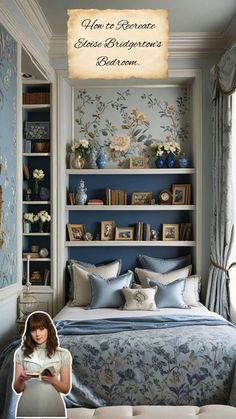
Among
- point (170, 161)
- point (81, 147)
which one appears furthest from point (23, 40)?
point (170, 161)

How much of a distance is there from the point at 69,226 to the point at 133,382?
2352mm

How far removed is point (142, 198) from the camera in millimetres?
5195

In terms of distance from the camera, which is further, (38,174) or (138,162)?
(138,162)

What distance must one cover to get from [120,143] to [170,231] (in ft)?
3.41

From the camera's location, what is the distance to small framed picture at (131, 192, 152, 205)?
5188 mm

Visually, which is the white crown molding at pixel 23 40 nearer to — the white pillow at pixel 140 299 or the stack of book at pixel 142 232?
the stack of book at pixel 142 232

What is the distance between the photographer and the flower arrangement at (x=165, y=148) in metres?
5.06

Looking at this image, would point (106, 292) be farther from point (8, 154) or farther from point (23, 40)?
point (23, 40)

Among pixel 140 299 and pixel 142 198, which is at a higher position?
pixel 142 198

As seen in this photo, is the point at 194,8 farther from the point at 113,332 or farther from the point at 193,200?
the point at 113,332

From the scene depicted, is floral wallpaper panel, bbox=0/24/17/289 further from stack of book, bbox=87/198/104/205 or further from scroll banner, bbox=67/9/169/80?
scroll banner, bbox=67/9/169/80

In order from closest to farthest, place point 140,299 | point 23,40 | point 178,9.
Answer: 1. point 23,40
2. point 178,9
3. point 140,299

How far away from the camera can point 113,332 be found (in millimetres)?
3340

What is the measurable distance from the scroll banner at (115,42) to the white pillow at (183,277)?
370 centimetres
